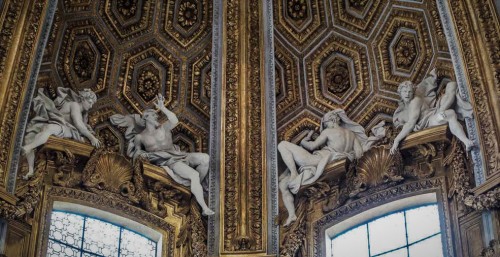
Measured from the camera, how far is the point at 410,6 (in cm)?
1711

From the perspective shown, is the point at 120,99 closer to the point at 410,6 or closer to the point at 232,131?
the point at 232,131

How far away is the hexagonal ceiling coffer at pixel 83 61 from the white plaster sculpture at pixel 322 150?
2.67 metres

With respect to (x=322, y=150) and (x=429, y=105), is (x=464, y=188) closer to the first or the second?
(x=429, y=105)

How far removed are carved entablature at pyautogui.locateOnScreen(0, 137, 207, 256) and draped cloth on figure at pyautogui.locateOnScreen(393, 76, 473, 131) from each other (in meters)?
2.83

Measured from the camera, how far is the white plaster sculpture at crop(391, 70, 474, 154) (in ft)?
51.7

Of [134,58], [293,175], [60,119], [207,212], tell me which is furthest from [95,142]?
[293,175]

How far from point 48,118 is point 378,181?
4119mm

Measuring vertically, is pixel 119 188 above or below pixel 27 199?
above

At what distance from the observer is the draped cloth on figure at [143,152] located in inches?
654

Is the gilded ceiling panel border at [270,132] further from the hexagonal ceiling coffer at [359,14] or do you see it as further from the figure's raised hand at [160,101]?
the figure's raised hand at [160,101]

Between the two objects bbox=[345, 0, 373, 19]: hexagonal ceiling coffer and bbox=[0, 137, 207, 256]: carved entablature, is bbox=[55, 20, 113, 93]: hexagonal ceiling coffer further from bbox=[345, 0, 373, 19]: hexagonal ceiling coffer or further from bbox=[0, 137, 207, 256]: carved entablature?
bbox=[345, 0, 373, 19]: hexagonal ceiling coffer

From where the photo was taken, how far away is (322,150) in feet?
55.1

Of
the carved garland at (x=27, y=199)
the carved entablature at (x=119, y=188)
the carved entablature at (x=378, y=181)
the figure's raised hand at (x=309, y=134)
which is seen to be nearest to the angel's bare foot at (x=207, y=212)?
the carved entablature at (x=119, y=188)

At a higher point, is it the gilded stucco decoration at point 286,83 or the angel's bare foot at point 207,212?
the gilded stucco decoration at point 286,83
